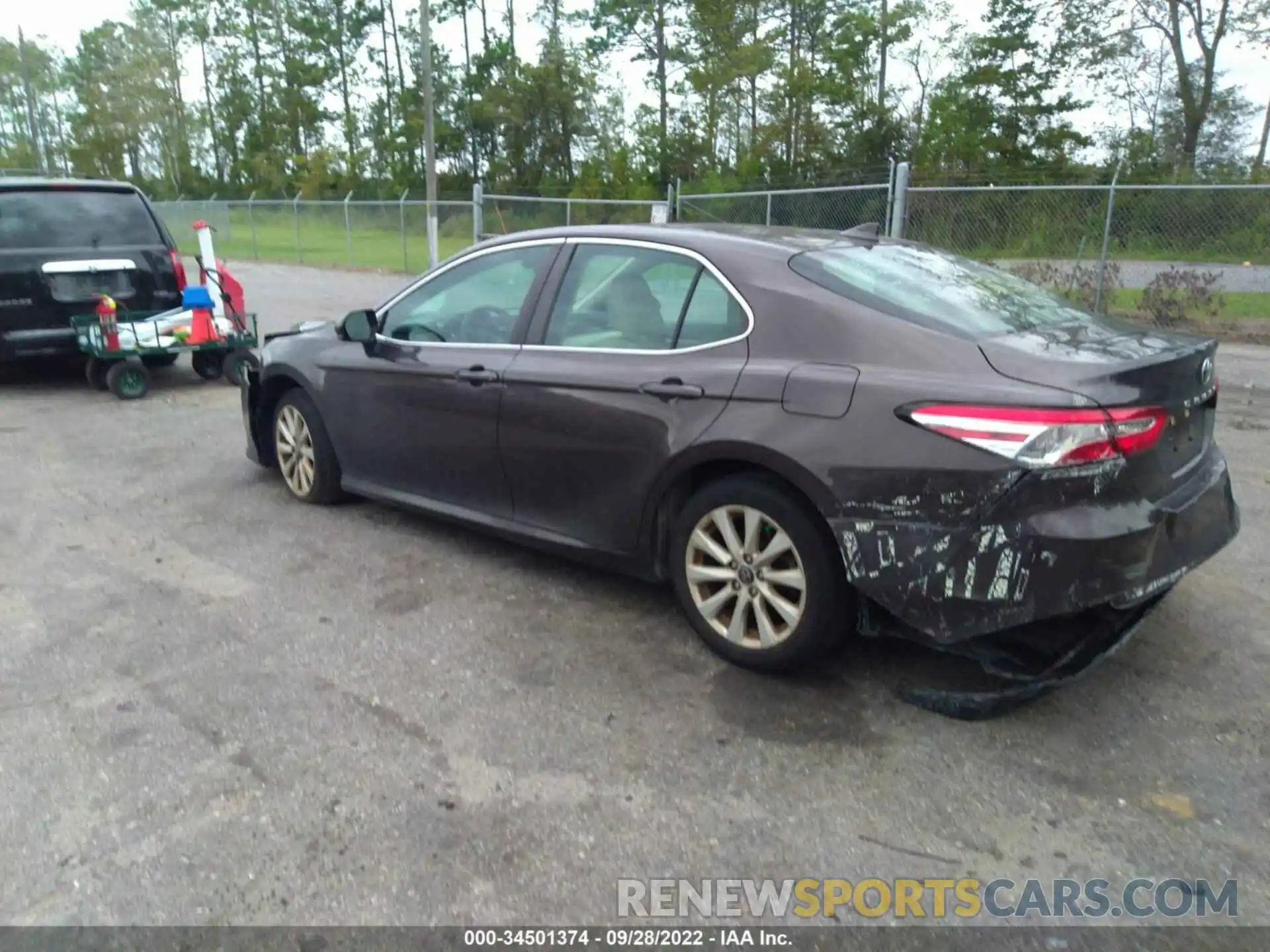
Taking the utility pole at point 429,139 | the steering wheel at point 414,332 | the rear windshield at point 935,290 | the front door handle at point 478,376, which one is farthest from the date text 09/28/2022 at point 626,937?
the utility pole at point 429,139

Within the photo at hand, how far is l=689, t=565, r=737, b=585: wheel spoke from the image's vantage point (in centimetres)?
368

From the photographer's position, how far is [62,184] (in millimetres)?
8898

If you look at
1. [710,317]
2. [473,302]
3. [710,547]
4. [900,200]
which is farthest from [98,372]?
[900,200]

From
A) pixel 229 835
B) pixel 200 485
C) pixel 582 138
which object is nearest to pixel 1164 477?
pixel 229 835

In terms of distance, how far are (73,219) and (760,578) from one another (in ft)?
25.7

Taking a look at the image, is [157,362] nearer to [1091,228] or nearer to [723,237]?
[723,237]

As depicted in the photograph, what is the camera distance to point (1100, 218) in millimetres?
14711

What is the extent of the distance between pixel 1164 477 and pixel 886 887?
1.58 meters

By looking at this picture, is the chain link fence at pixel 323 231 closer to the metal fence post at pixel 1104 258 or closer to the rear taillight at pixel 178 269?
the rear taillight at pixel 178 269

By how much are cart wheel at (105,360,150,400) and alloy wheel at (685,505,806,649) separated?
6.89 m

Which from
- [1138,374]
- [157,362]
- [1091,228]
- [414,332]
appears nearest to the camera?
[1138,374]

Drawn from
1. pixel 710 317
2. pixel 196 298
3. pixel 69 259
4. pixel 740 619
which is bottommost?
pixel 740 619

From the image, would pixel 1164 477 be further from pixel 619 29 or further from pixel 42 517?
pixel 619 29

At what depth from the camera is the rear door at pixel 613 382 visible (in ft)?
12.4
